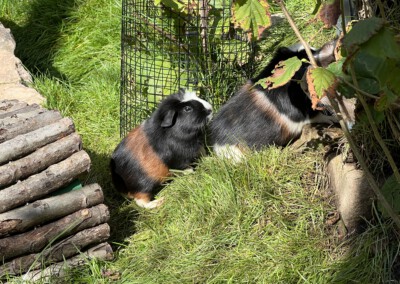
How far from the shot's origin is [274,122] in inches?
198

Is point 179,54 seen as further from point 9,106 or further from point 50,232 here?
point 50,232

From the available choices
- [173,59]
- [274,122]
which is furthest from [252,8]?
[173,59]

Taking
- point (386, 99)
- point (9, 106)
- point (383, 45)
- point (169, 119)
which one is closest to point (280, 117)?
point (169, 119)

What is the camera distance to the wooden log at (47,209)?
4.00 metres

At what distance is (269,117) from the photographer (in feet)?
16.6

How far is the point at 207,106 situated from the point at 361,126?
1.38 m

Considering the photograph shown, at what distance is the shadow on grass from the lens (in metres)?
7.23

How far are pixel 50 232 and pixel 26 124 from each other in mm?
753

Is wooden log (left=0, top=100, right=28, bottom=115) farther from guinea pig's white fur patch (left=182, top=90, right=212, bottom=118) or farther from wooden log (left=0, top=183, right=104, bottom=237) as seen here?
guinea pig's white fur patch (left=182, top=90, right=212, bottom=118)

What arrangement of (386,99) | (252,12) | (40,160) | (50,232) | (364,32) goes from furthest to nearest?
(40,160) → (50,232) → (252,12) → (386,99) → (364,32)


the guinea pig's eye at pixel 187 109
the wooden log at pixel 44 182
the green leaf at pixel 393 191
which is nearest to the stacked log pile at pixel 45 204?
the wooden log at pixel 44 182

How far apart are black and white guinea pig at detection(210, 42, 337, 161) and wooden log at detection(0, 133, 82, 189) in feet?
3.71

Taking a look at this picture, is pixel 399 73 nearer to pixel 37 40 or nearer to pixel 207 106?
Result: pixel 207 106

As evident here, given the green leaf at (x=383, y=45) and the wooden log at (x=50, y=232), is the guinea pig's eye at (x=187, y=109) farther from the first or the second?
the green leaf at (x=383, y=45)
